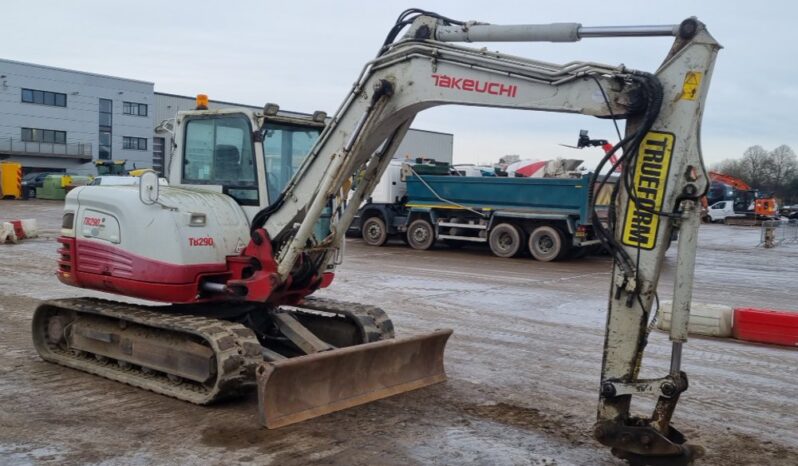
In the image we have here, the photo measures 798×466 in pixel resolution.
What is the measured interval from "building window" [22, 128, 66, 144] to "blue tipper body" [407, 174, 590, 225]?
45009 mm

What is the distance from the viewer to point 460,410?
7.01m

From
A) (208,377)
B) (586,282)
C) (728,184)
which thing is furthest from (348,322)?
(728,184)

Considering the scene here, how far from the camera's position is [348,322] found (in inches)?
331

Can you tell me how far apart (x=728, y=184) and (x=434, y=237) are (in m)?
33.4

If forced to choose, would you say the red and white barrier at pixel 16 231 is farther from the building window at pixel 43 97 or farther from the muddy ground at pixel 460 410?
the building window at pixel 43 97

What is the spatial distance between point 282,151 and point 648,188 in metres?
3.75

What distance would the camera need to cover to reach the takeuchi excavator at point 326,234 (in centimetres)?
520

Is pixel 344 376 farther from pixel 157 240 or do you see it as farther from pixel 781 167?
pixel 781 167

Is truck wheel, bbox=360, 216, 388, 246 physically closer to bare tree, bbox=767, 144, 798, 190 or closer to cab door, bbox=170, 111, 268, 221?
cab door, bbox=170, 111, 268, 221

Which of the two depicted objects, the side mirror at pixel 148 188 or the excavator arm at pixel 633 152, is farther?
the side mirror at pixel 148 188

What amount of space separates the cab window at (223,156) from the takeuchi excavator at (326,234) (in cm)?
2

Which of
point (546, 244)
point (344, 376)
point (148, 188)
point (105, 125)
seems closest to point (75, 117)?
point (105, 125)

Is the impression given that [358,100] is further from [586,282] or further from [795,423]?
[586,282]

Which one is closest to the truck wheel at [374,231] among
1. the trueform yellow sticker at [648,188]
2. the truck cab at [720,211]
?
the trueform yellow sticker at [648,188]
